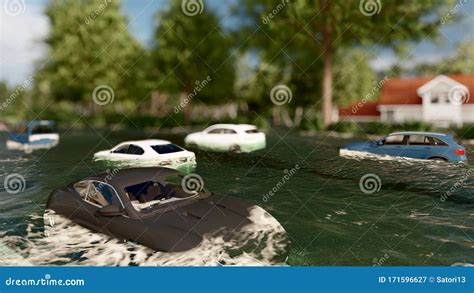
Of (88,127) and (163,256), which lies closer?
(163,256)

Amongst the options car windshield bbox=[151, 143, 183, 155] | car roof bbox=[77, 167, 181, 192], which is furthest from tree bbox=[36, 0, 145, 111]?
car roof bbox=[77, 167, 181, 192]

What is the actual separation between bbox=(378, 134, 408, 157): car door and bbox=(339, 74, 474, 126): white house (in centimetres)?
2489

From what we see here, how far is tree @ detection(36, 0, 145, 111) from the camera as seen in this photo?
41469mm

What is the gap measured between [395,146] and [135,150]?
9.06 meters

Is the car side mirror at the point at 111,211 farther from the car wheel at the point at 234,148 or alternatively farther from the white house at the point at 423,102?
the white house at the point at 423,102

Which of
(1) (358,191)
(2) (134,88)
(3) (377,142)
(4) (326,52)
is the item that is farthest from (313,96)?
(1) (358,191)

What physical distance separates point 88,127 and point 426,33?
32.0 m

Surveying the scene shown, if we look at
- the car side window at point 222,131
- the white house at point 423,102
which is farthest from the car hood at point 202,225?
the white house at point 423,102

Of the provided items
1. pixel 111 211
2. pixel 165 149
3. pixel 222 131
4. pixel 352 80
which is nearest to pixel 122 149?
pixel 165 149

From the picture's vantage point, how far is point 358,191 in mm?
10117

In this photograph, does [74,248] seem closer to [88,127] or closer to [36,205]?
[36,205]

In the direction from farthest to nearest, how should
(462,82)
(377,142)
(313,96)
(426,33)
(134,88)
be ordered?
(313,96) → (462,82) → (134,88) → (426,33) → (377,142)

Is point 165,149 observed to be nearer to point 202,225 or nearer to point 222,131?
point 222,131

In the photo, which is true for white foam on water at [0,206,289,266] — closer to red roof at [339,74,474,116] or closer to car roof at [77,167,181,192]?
car roof at [77,167,181,192]
